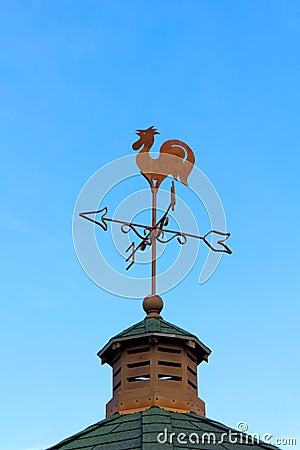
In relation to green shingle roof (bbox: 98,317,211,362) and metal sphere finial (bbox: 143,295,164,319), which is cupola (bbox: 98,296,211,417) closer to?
green shingle roof (bbox: 98,317,211,362)

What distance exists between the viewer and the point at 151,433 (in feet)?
54.9

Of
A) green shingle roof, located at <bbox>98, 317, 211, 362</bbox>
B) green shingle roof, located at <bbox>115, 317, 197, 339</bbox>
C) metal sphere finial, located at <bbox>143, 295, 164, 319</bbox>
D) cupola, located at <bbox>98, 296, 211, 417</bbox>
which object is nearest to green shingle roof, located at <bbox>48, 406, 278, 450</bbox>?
cupola, located at <bbox>98, 296, 211, 417</bbox>

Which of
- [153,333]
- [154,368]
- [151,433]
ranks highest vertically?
[153,333]

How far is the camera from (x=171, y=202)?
20188 millimetres

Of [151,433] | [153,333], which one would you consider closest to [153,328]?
[153,333]

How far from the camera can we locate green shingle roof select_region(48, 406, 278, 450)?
16.6 m

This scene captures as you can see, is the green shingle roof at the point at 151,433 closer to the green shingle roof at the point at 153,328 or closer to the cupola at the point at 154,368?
the cupola at the point at 154,368

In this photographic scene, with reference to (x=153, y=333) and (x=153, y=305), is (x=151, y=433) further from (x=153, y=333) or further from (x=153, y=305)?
(x=153, y=305)

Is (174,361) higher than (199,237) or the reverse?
the reverse

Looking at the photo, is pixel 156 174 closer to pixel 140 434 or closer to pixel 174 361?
pixel 174 361

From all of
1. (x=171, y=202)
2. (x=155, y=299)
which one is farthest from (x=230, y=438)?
(x=171, y=202)

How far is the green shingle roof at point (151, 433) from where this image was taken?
16.6 m

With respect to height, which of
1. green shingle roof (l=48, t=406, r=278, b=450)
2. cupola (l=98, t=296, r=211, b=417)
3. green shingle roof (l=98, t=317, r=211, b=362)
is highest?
green shingle roof (l=98, t=317, r=211, b=362)

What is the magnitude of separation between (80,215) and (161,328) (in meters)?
3.05
